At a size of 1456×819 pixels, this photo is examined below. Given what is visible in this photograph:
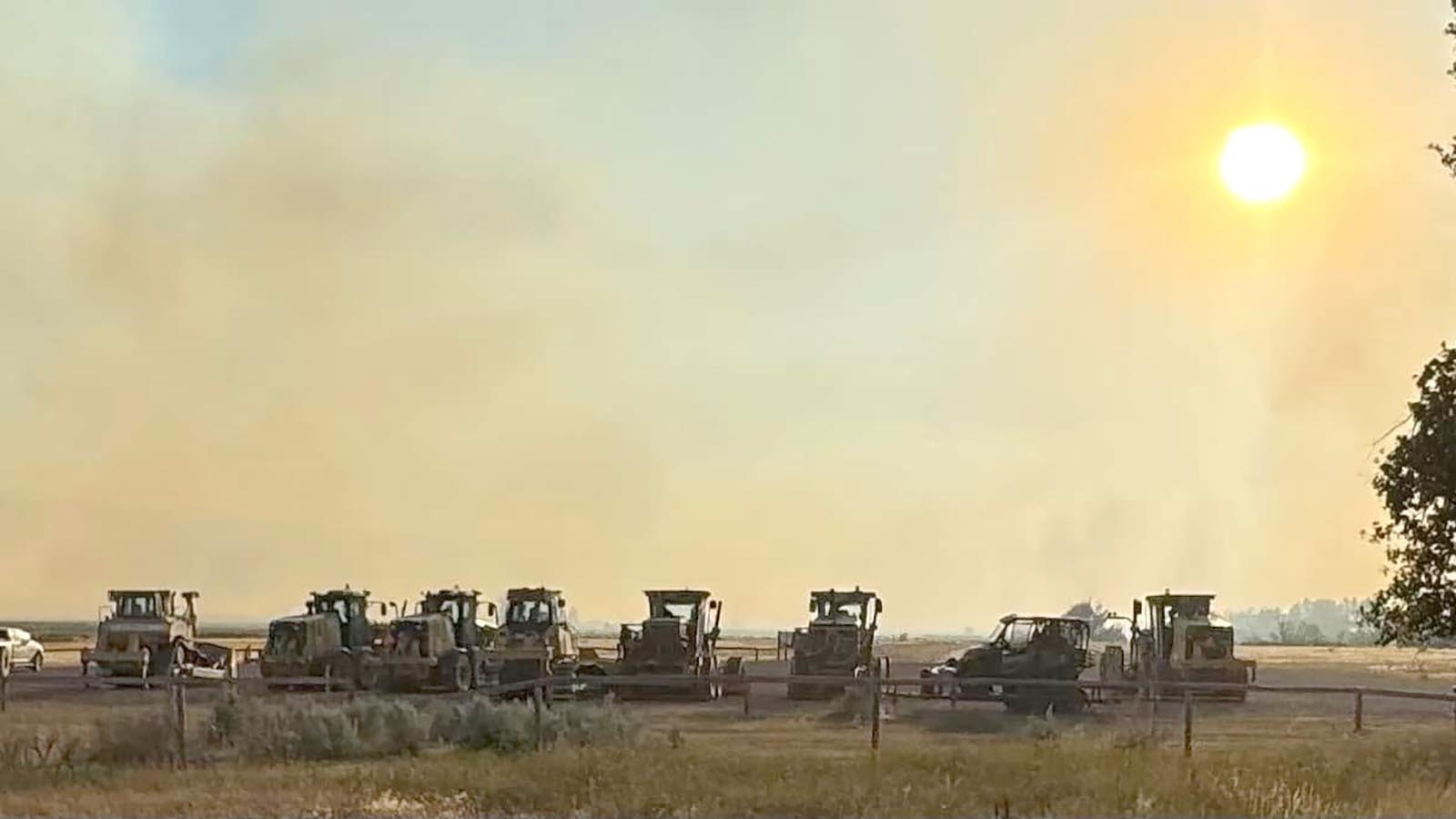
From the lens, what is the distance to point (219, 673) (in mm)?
40031

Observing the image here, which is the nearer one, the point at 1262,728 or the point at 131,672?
the point at 1262,728

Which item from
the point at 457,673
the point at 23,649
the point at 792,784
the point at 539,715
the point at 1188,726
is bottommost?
the point at 23,649

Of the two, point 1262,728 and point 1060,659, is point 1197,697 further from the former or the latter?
point 1262,728

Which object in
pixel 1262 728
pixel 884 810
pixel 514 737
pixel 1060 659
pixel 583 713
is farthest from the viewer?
pixel 1060 659

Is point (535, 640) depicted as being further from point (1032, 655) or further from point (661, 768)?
point (661, 768)

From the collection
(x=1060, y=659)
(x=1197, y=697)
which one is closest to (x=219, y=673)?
(x=1060, y=659)

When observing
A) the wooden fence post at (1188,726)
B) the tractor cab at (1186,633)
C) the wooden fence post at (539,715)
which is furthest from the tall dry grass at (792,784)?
the tractor cab at (1186,633)

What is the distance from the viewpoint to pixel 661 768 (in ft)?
56.2

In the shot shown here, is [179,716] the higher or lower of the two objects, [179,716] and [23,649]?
the higher

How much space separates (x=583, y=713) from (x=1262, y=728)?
1255cm

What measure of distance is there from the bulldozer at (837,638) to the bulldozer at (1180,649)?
5585 millimetres

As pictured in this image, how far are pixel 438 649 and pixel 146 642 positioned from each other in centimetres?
856

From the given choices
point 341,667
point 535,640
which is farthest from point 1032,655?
point 341,667

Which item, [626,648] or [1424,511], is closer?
[1424,511]
